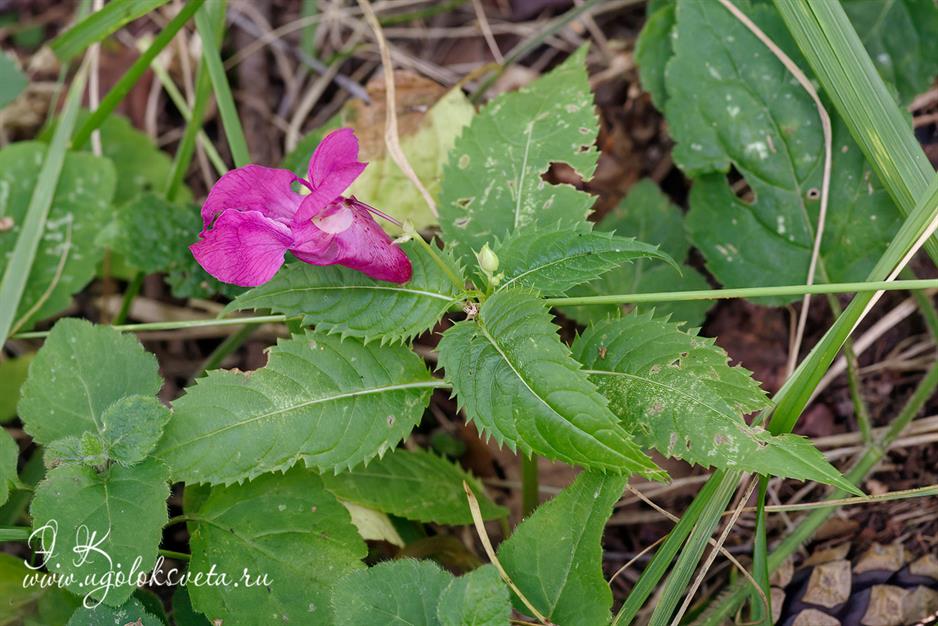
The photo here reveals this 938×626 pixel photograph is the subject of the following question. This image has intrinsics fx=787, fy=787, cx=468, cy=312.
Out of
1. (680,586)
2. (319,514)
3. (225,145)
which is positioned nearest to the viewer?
(680,586)

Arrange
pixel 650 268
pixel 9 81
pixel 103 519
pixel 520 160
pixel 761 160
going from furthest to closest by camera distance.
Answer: pixel 9 81 < pixel 650 268 < pixel 761 160 < pixel 520 160 < pixel 103 519

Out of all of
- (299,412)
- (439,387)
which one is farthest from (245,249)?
(439,387)

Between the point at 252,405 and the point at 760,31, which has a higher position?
the point at 760,31

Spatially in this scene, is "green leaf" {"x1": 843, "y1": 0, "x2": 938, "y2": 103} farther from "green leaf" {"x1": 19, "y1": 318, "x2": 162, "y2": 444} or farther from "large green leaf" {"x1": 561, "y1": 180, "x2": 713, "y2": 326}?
"green leaf" {"x1": 19, "y1": 318, "x2": 162, "y2": 444}

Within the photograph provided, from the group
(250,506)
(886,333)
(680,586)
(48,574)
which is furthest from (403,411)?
(886,333)

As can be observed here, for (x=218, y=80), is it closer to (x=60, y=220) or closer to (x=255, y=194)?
(x=60, y=220)

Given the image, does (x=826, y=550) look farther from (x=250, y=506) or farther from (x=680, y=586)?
(x=250, y=506)

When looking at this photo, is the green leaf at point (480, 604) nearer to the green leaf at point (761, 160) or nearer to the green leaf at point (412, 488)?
the green leaf at point (412, 488)

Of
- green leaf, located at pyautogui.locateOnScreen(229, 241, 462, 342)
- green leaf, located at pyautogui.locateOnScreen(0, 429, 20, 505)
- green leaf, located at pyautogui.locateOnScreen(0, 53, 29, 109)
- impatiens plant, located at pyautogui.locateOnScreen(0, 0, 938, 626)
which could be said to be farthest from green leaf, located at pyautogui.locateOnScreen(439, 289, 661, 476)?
green leaf, located at pyautogui.locateOnScreen(0, 53, 29, 109)
